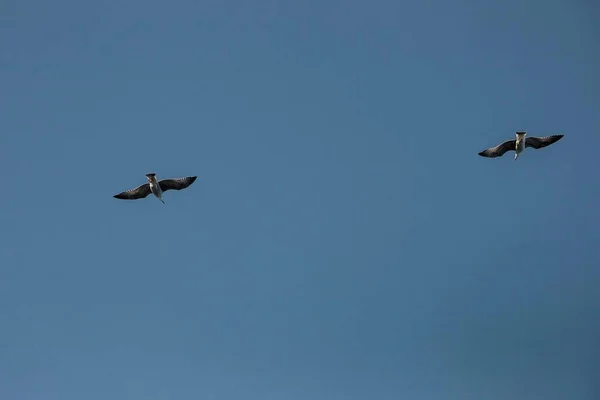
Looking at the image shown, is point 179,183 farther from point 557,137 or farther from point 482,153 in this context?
point 557,137

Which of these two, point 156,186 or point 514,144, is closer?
point 156,186

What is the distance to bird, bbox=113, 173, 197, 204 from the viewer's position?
201 feet

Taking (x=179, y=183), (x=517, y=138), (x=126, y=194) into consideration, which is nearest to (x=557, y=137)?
(x=517, y=138)

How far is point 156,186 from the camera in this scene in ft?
201

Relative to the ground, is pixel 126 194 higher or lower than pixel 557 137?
lower

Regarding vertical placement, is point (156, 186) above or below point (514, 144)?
below

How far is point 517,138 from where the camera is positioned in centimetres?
6259

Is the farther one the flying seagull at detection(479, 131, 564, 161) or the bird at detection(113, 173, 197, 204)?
the flying seagull at detection(479, 131, 564, 161)

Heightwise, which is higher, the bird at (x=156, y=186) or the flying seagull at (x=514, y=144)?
the flying seagull at (x=514, y=144)

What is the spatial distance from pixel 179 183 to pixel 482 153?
2565 centimetres

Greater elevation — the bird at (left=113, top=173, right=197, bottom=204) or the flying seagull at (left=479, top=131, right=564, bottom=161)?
the flying seagull at (left=479, top=131, right=564, bottom=161)

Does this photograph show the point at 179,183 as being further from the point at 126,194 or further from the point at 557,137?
the point at 557,137

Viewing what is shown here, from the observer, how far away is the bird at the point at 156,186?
61188 millimetres

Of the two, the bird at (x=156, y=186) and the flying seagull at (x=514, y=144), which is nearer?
the bird at (x=156, y=186)
